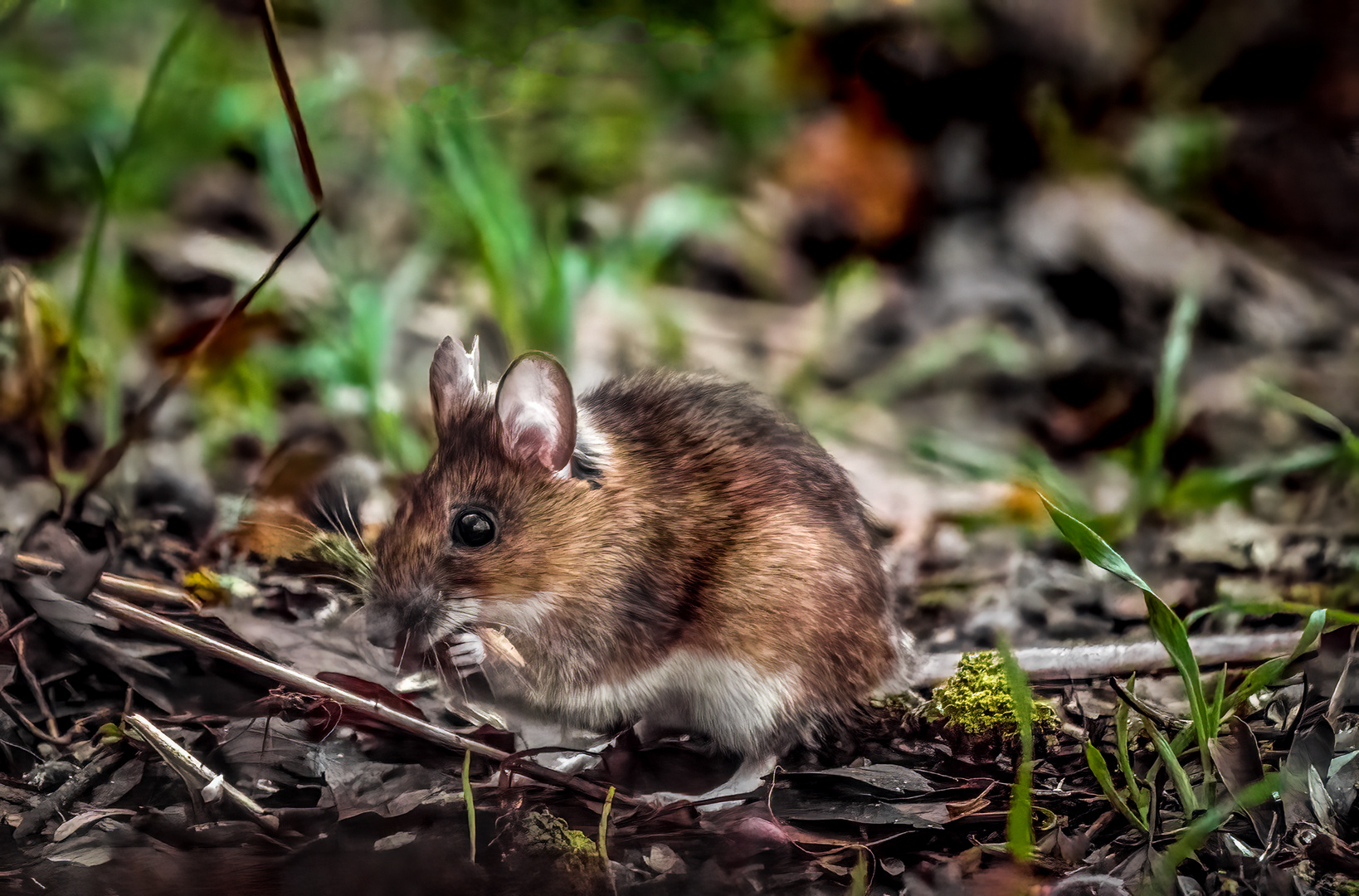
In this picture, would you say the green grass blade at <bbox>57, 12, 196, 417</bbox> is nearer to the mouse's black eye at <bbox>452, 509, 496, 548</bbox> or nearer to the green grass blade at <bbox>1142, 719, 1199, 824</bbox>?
the mouse's black eye at <bbox>452, 509, 496, 548</bbox>

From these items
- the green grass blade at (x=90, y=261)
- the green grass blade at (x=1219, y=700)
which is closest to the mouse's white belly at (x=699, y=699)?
the green grass blade at (x=1219, y=700)

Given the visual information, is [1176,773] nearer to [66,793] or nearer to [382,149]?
[66,793]

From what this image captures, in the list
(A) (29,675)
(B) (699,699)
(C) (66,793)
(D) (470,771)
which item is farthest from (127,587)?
(B) (699,699)

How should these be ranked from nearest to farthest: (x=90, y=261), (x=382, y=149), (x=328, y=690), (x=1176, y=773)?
1. (x=1176, y=773)
2. (x=328, y=690)
3. (x=90, y=261)
4. (x=382, y=149)

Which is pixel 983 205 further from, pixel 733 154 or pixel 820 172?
pixel 733 154

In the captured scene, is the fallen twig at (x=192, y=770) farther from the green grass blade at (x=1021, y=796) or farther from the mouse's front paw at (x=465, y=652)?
the green grass blade at (x=1021, y=796)

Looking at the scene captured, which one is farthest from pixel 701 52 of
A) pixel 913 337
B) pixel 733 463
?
pixel 733 463
